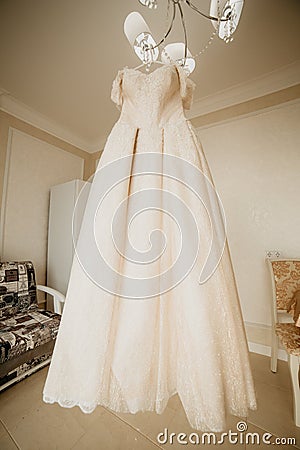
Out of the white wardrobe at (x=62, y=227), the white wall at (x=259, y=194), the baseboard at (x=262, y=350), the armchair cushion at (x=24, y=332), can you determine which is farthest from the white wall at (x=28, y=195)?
the baseboard at (x=262, y=350)

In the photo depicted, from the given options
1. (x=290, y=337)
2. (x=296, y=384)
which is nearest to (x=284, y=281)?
(x=290, y=337)

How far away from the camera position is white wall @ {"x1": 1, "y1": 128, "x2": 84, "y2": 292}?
7.16 feet

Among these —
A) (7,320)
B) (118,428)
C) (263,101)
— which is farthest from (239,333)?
(263,101)

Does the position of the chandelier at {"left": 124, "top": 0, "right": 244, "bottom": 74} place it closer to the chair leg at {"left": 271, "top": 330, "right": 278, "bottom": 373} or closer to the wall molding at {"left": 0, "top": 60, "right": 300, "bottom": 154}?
the wall molding at {"left": 0, "top": 60, "right": 300, "bottom": 154}

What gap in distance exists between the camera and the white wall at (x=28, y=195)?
7.16 ft

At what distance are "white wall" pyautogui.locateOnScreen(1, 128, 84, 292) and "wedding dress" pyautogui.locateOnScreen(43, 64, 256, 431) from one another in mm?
2021

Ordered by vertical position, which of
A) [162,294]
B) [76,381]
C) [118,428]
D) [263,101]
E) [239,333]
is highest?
[263,101]

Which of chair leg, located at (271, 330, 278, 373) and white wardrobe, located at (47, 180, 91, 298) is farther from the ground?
white wardrobe, located at (47, 180, 91, 298)

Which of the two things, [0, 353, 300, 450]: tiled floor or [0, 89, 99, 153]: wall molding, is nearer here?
[0, 353, 300, 450]: tiled floor

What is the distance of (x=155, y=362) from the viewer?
59cm

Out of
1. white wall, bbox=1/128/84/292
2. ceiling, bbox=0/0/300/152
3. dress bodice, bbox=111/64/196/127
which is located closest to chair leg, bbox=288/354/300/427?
dress bodice, bbox=111/64/196/127

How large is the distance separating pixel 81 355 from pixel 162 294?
0.28 m

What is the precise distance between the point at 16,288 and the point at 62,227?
0.81m

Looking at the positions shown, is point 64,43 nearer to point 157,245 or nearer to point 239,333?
point 157,245
